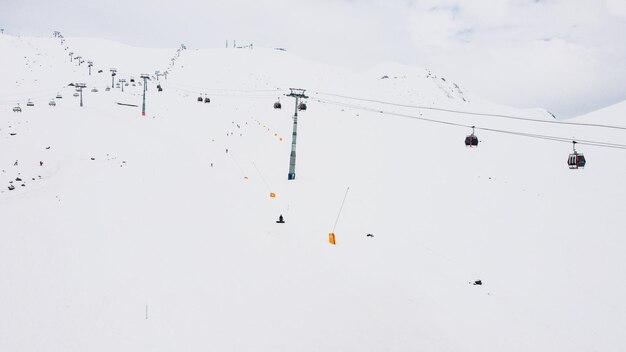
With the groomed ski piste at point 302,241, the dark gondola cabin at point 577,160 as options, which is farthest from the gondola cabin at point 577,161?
the groomed ski piste at point 302,241

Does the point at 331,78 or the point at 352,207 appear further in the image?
the point at 331,78

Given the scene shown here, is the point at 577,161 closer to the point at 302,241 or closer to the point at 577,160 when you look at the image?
the point at 577,160

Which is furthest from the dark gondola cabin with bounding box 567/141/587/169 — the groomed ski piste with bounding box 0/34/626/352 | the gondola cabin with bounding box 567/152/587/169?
the groomed ski piste with bounding box 0/34/626/352

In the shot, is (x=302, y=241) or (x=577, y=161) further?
(x=577, y=161)

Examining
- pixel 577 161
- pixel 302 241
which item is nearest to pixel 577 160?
pixel 577 161

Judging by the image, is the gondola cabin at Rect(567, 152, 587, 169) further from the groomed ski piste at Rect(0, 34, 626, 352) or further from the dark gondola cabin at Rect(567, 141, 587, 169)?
the groomed ski piste at Rect(0, 34, 626, 352)

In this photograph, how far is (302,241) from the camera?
53.4 feet

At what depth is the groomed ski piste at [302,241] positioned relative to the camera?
32.8ft

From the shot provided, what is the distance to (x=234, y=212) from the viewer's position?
19.3 metres

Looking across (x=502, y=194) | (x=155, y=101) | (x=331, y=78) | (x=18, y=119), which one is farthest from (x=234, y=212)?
(x=331, y=78)

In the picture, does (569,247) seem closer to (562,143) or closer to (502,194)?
(502,194)

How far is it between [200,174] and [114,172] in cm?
589

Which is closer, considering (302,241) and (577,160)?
(302,241)

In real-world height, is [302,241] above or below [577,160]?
below
